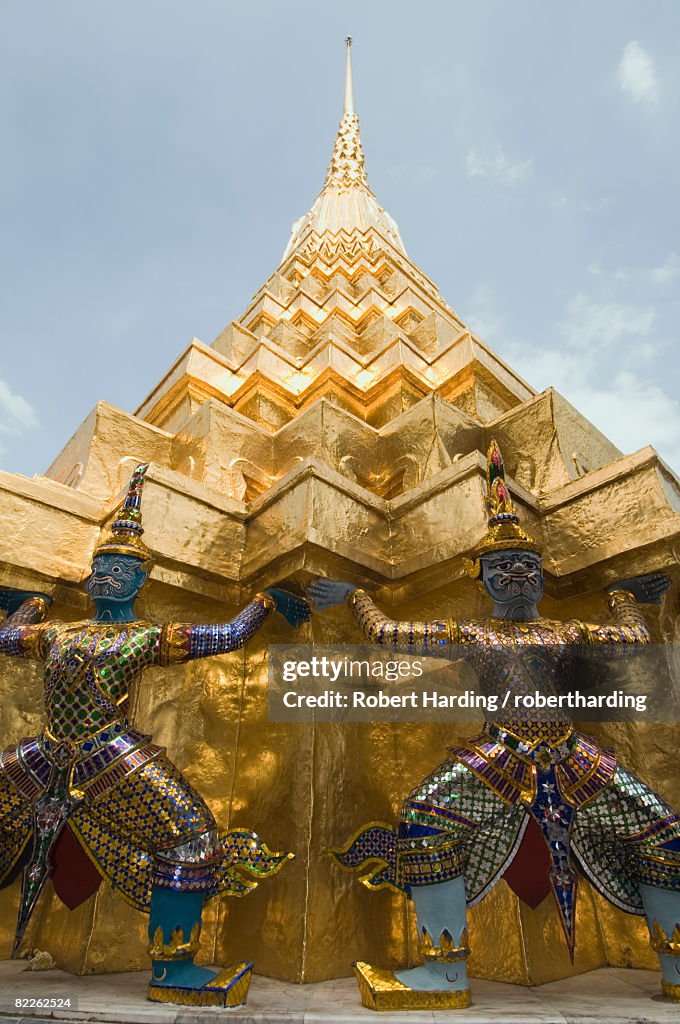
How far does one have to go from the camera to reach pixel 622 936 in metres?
3.52

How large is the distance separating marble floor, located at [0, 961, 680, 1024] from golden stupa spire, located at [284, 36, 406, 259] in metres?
15.2

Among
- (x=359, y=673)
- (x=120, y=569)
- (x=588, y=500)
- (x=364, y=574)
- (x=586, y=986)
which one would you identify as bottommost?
(x=586, y=986)

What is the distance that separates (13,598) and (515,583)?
3.17 meters

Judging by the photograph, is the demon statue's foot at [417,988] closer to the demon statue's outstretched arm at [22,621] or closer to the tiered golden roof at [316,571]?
the tiered golden roof at [316,571]

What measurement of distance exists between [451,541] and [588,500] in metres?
1.07

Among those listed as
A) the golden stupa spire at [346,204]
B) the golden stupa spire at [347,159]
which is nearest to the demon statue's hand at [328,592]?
the golden stupa spire at [346,204]

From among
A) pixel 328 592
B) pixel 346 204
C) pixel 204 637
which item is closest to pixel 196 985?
pixel 204 637

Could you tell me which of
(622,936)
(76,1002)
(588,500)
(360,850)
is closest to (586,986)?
(622,936)

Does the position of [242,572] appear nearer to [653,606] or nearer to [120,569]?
[120,569]

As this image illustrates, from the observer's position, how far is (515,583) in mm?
3332

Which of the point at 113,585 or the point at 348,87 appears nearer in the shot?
the point at 113,585

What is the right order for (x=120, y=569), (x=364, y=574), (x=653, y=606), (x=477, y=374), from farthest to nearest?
(x=477, y=374) < (x=364, y=574) < (x=653, y=606) < (x=120, y=569)

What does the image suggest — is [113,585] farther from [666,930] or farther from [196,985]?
[666,930]

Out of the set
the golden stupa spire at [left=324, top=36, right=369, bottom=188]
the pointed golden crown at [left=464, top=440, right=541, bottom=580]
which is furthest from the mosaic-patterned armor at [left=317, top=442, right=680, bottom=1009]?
the golden stupa spire at [left=324, top=36, right=369, bottom=188]
